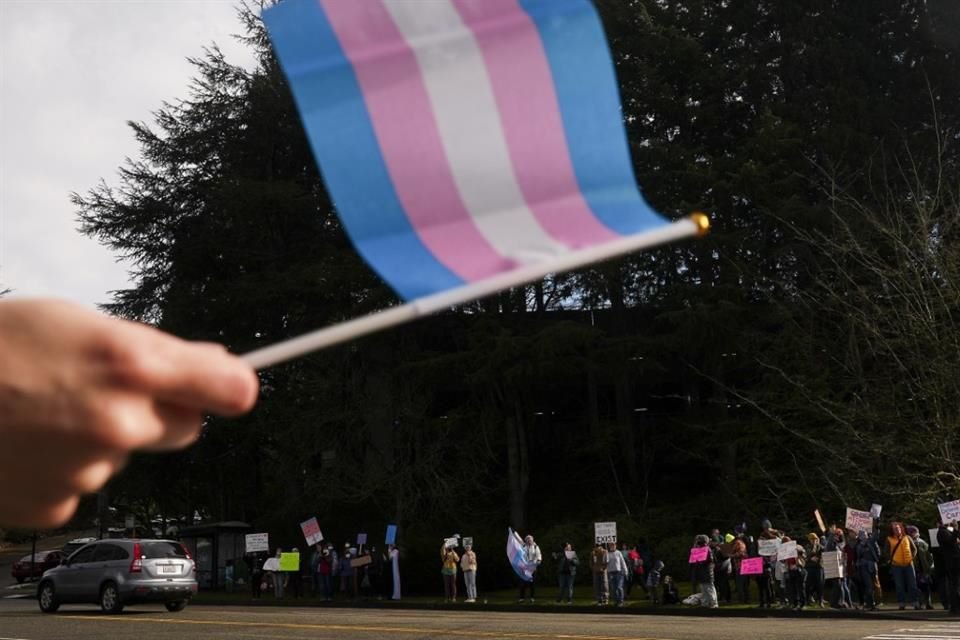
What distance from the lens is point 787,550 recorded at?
76.8ft

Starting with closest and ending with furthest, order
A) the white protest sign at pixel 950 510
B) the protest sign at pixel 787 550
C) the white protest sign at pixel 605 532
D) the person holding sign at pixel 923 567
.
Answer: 1. the white protest sign at pixel 950 510
2. the person holding sign at pixel 923 567
3. the protest sign at pixel 787 550
4. the white protest sign at pixel 605 532

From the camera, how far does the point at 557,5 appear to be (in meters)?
1.85

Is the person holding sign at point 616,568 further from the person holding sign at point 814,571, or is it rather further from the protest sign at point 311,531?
the protest sign at point 311,531

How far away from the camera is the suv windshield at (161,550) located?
76.7 feet

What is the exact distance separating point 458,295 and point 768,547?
949 inches

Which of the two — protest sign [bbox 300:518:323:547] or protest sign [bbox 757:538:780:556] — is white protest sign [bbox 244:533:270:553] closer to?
protest sign [bbox 300:518:323:547]

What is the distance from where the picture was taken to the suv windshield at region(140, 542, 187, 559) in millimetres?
23367

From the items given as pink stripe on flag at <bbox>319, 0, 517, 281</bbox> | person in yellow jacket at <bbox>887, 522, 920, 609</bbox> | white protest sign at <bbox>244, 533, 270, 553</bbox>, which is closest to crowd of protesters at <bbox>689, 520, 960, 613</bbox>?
person in yellow jacket at <bbox>887, 522, 920, 609</bbox>

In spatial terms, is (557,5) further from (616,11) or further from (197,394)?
(616,11)

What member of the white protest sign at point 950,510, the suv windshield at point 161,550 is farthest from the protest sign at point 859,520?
the suv windshield at point 161,550

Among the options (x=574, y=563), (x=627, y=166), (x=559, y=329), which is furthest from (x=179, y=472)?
(x=627, y=166)

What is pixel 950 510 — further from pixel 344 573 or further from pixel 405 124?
pixel 405 124

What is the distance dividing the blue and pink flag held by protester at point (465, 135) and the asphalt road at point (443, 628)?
554 inches

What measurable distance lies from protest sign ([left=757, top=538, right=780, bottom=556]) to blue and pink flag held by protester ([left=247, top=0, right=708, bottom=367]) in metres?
23.5
